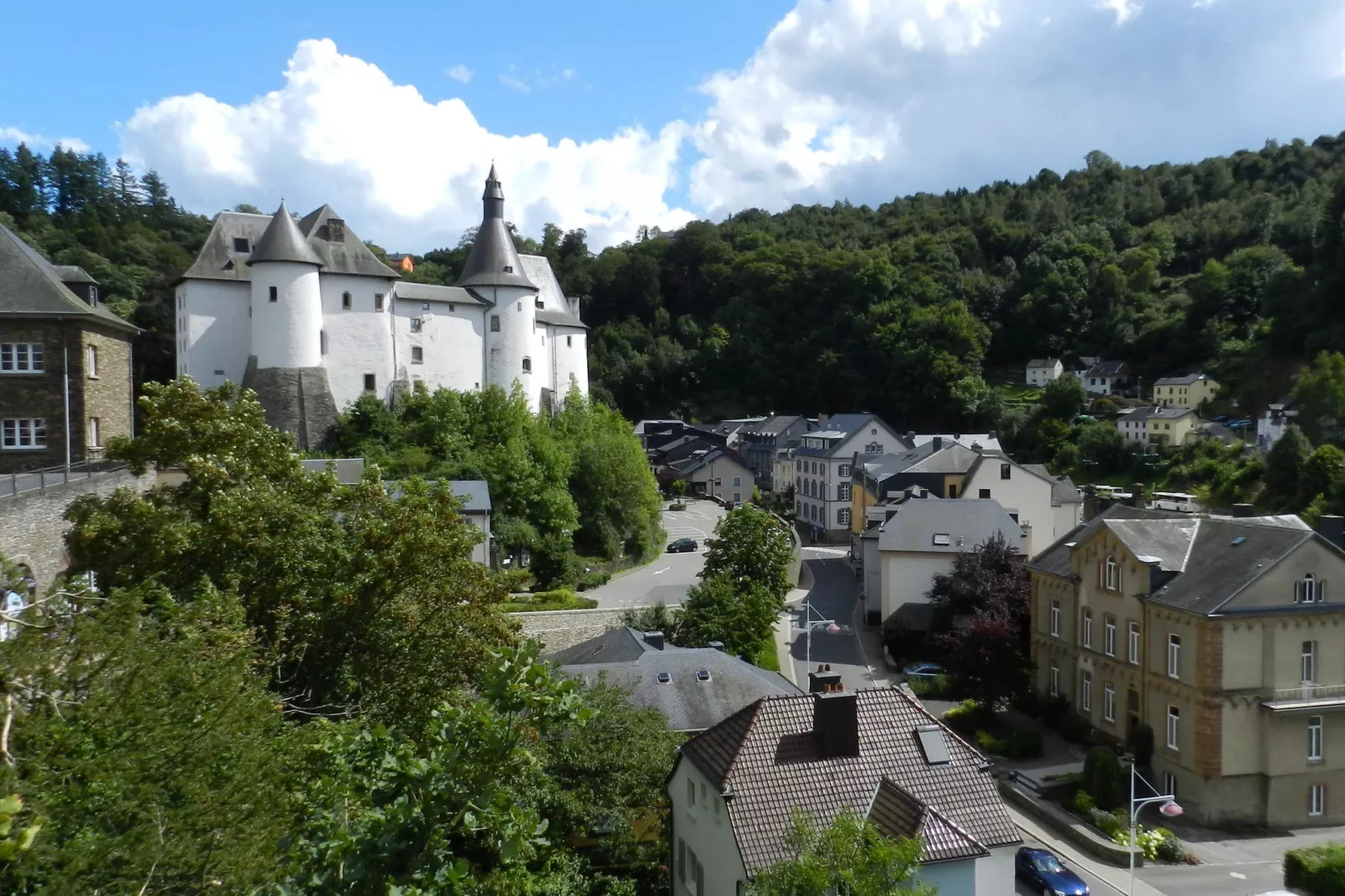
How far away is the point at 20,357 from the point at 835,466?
1635 inches

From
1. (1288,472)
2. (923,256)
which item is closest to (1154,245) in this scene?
(923,256)

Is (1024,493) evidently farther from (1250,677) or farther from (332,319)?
(332,319)

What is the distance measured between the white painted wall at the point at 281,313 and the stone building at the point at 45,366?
1356 centimetres

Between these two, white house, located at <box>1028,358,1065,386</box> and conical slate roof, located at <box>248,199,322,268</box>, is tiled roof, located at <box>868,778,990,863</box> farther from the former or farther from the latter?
white house, located at <box>1028,358,1065,386</box>

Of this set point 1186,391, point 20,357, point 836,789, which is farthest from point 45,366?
point 1186,391

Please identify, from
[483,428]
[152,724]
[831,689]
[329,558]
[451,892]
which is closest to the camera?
[451,892]

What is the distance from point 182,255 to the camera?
61.0 meters

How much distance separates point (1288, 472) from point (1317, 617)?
32.2 meters

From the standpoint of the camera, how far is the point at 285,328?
3806 cm

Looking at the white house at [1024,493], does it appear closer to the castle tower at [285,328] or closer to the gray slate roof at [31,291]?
the castle tower at [285,328]

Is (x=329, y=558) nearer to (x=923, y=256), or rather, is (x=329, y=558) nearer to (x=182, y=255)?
(x=182, y=255)

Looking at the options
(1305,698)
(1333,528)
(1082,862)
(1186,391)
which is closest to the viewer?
(1082,862)

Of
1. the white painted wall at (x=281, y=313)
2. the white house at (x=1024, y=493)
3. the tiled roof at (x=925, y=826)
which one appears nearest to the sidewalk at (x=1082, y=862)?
the tiled roof at (x=925, y=826)

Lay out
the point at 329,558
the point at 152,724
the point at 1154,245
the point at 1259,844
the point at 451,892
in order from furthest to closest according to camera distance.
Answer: the point at 1154,245
the point at 1259,844
the point at 329,558
the point at 152,724
the point at 451,892
